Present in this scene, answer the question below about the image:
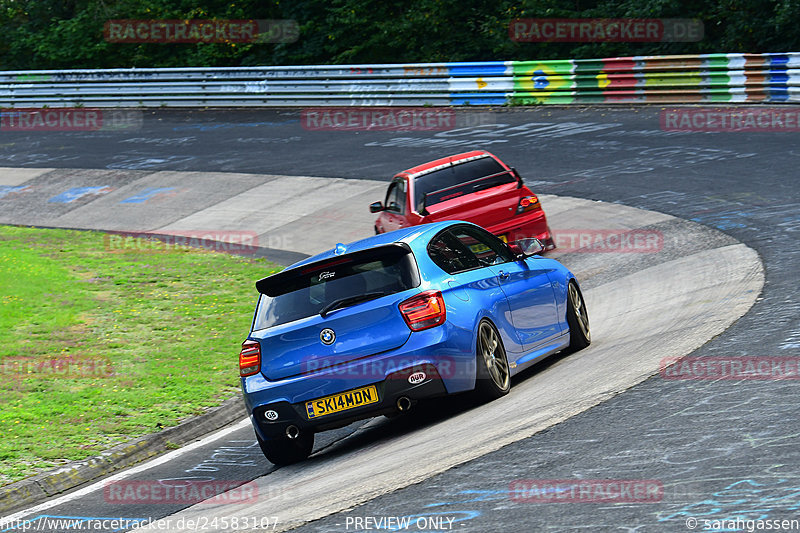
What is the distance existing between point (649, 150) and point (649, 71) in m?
5.97

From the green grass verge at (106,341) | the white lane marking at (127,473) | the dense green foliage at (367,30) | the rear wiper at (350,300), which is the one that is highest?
the dense green foliage at (367,30)

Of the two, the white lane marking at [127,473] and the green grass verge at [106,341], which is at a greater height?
the green grass verge at [106,341]

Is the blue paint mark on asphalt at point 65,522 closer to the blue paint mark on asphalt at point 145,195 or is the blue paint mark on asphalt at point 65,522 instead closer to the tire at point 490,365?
the tire at point 490,365

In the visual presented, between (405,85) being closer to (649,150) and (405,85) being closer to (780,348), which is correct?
(649,150)

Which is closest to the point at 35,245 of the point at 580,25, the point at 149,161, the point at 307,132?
the point at 149,161

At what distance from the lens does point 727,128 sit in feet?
74.0

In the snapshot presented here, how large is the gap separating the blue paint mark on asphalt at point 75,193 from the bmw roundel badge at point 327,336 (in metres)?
18.9

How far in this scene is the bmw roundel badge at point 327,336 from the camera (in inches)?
324

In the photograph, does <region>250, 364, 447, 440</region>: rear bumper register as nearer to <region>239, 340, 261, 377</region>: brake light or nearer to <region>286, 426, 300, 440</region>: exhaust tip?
<region>286, 426, 300, 440</region>: exhaust tip

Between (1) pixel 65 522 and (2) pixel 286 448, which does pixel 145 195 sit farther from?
(1) pixel 65 522

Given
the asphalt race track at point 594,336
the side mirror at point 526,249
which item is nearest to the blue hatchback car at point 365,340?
the asphalt race track at point 594,336

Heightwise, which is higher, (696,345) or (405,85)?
(405,85)

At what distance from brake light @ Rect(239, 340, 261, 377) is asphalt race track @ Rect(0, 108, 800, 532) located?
736mm

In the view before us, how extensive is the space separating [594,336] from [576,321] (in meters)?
0.90
